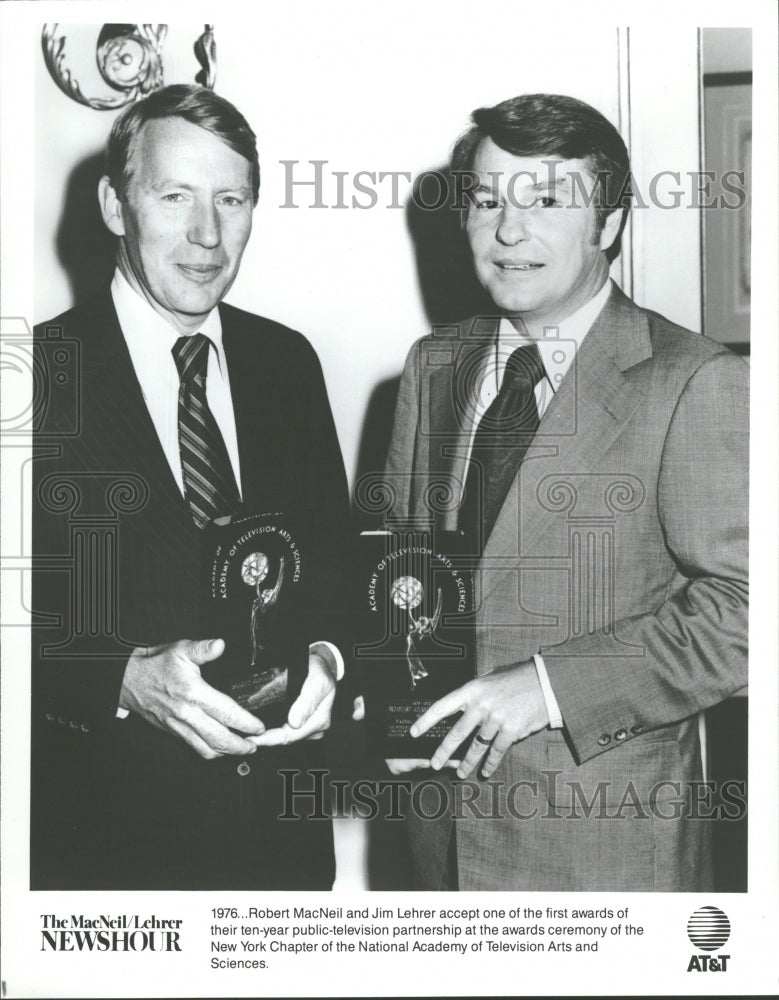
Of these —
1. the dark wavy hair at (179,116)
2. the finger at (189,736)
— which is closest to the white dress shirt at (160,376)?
the finger at (189,736)

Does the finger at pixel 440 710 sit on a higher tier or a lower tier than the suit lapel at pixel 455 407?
lower

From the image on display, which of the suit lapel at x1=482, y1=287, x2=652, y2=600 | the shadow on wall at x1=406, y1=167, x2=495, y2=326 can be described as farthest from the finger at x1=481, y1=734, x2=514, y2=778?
the shadow on wall at x1=406, y1=167, x2=495, y2=326

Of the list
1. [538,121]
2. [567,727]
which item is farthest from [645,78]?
[567,727]

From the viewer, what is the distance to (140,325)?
7.52 ft

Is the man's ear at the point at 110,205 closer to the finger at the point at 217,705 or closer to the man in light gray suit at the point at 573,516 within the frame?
the man in light gray suit at the point at 573,516

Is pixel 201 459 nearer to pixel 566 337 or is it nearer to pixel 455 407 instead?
pixel 455 407

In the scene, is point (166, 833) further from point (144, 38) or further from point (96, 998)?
point (144, 38)

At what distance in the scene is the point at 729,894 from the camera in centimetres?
232

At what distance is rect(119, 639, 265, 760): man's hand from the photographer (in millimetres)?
2244

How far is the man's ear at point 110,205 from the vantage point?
2.27 meters

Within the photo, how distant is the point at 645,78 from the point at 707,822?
1495mm

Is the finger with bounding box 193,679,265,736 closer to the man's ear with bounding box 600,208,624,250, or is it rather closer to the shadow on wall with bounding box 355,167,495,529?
the shadow on wall with bounding box 355,167,495,529

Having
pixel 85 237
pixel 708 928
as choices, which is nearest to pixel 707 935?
pixel 708 928

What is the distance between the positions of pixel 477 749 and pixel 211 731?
1.72 feet
